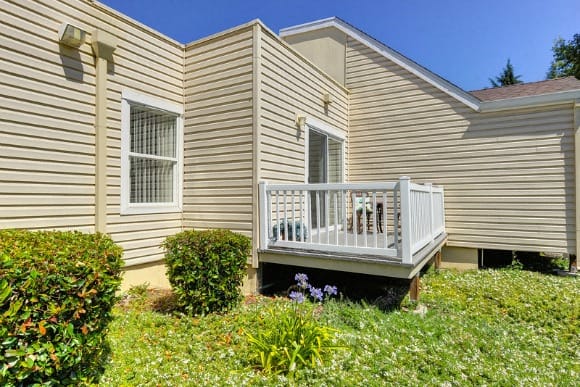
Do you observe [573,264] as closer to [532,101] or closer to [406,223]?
[532,101]

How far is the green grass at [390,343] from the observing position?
277 centimetres

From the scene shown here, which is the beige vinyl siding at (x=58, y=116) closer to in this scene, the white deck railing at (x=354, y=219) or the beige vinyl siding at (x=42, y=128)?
the beige vinyl siding at (x=42, y=128)

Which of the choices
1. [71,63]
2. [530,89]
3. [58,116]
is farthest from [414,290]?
[530,89]

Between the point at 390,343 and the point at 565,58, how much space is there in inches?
1192

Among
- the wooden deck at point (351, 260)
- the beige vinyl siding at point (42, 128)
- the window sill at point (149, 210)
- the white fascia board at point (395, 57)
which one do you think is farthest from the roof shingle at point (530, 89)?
the beige vinyl siding at point (42, 128)

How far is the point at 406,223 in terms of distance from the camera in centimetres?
389

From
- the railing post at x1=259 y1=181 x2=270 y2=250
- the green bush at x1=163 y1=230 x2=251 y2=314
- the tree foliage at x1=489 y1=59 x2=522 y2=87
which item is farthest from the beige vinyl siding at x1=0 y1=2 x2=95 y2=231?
the tree foliage at x1=489 y1=59 x2=522 y2=87

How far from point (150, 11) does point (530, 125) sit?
9.44 meters

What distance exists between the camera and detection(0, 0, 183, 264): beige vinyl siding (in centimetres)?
361

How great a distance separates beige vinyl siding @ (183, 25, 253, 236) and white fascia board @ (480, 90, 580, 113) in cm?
490

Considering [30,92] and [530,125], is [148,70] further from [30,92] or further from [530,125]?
[530,125]

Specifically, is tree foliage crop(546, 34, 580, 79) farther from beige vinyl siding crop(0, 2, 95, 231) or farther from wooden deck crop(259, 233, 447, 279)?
beige vinyl siding crop(0, 2, 95, 231)

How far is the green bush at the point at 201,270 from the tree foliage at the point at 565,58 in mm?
27694

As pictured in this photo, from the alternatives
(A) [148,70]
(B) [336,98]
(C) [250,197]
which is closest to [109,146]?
(A) [148,70]
